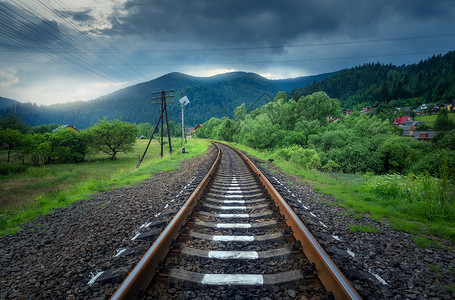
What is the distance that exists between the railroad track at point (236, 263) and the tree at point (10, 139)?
28.0 m

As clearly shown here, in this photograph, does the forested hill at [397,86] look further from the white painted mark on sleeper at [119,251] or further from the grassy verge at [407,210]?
the white painted mark on sleeper at [119,251]

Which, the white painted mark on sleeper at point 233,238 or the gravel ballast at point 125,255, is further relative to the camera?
the white painted mark on sleeper at point 233,238

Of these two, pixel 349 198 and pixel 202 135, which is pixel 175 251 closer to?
pixel 349 198

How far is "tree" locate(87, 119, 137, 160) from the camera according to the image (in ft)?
102

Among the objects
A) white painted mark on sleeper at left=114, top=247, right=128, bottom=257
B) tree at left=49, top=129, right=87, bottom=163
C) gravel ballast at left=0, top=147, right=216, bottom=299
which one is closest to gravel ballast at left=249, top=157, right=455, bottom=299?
gravel ballast at left=0, top=147, right=216, bottom=299

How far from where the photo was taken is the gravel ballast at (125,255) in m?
2.32

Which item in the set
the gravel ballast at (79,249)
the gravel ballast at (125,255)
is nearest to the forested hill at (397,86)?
the gravel ballast at (125,255)

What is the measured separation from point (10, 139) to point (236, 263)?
30.1 m

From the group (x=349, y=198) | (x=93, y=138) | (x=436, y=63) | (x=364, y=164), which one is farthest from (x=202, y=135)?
(x=436, y=63)

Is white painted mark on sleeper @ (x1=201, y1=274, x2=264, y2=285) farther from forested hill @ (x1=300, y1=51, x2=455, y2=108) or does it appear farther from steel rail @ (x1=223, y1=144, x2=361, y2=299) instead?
forested hill @ (x1=300, y1=51, x2=455, y2=108)

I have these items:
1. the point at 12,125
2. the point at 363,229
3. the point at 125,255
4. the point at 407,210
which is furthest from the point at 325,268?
the point at 12,125

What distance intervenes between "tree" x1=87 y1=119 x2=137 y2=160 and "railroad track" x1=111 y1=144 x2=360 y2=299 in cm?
3304

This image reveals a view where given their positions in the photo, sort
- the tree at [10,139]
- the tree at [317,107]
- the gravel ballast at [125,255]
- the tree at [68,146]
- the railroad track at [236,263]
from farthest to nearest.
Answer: the tree at [317,107] < the tree at [68,146] < the tree at [10,139] < the gravel ballast at [125,255] < the railroad track at [236,263]

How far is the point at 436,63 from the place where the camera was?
161125 mm
